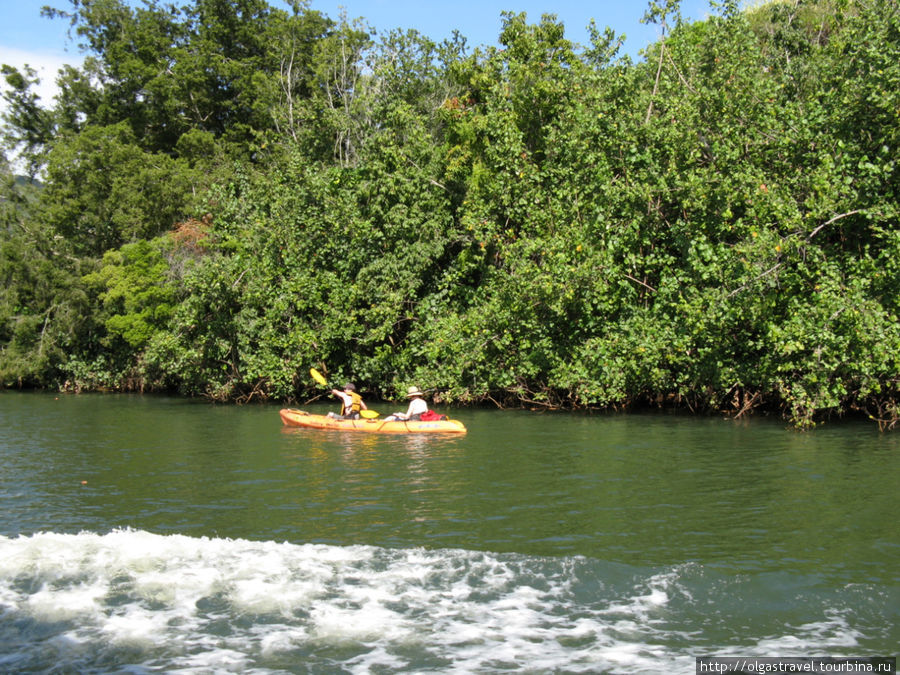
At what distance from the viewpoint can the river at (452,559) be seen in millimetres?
6191

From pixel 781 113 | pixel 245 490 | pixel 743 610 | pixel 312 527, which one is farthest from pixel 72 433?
pixel 781 113

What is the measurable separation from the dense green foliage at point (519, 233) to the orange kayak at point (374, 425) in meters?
4.35

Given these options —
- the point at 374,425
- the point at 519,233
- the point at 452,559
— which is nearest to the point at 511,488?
the point at 452,559

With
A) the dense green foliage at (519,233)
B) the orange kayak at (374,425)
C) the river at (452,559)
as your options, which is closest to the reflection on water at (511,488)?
the river at (452,559)

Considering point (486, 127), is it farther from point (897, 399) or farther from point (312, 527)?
point (312, 527)

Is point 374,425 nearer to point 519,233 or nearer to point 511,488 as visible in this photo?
point 511,488

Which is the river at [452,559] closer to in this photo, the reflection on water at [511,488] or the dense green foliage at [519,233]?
the reflection on water at [511,488]

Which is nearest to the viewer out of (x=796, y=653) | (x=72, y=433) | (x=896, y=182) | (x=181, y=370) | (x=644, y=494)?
(x=796, y=653)

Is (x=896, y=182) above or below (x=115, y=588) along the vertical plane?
above

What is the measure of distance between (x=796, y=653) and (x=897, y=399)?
13.0m

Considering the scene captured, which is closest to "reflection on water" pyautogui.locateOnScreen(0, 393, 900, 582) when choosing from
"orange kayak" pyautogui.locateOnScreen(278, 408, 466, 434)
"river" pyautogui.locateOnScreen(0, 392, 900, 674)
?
"river" pyautogui.locateOnScreen(0, 392, 900, 674)

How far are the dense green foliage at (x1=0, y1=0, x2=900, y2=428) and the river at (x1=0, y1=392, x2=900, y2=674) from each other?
13.6 ft

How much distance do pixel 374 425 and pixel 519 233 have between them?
8.22m

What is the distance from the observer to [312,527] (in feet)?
31.3
